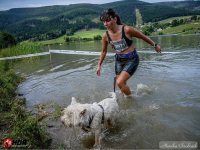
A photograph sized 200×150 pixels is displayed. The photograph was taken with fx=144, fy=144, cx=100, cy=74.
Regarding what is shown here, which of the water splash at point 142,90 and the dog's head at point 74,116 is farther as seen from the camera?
the water splash at point 142,90

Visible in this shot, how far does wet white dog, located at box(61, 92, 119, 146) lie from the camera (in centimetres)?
311

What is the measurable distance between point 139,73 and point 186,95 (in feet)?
12.7

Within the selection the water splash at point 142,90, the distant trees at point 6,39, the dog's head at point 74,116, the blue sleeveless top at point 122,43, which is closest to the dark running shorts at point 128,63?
the blue sleeveless top at point 122,43

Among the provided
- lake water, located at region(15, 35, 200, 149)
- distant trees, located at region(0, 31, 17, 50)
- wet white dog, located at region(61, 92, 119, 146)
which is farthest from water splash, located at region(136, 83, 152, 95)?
distant trees, located at region(0, 31, 17, 50)

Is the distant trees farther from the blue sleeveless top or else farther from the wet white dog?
the wet white dog

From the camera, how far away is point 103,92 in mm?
6828

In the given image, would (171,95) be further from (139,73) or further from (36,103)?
(36,103)

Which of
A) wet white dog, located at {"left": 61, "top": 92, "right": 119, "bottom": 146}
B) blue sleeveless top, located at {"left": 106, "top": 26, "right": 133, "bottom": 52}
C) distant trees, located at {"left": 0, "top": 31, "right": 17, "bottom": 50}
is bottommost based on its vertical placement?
wet white dog, located at {"left": 61, "top": 92, "right": 119, "bottom": 146}

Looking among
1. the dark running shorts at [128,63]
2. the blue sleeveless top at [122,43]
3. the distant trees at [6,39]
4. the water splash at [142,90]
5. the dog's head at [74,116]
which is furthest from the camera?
the distant trees at [6,39]

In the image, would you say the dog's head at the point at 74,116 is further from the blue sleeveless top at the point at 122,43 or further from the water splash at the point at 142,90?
the water splash at the point at 142,90

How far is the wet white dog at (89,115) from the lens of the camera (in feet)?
10.2

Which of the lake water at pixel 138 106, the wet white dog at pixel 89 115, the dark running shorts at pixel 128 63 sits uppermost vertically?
the dark running shorts at pixel 128 63

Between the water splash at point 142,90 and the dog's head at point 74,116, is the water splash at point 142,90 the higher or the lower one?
the lower one

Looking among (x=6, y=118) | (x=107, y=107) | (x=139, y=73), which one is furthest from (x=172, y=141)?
(x=139, y=73)
